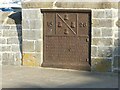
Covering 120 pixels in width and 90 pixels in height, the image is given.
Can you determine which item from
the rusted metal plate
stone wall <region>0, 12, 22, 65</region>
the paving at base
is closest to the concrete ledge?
the rusted metal plate

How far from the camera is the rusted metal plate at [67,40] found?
10867 millimetres

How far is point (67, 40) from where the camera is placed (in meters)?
11.0

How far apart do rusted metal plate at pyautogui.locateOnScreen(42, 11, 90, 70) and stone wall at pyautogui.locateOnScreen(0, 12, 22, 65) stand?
0.82m

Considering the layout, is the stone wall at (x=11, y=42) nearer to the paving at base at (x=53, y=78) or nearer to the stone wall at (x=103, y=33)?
the paving at base at (x=53, y=78)

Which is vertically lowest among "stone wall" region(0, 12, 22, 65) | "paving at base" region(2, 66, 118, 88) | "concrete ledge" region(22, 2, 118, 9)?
"paving at base" region(2, 66, 118, 88)

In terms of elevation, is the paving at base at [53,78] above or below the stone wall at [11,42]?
below

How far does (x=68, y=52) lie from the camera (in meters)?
11.0

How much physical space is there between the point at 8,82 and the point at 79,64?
235 cm

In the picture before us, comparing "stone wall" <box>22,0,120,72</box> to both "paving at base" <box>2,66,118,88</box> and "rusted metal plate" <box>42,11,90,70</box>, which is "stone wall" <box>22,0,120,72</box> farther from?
"paving at base" <box>2,66,118,88</box>

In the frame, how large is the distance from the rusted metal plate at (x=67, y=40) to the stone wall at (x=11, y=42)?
32.1 inches

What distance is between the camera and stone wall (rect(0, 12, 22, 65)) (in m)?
11.6

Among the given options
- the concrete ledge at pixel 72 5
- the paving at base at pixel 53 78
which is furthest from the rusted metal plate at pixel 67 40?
the paving at base at pixel 53 78

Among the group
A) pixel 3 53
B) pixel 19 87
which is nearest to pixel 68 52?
pixel 3 53

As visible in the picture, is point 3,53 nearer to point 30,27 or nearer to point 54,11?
point 30,27
